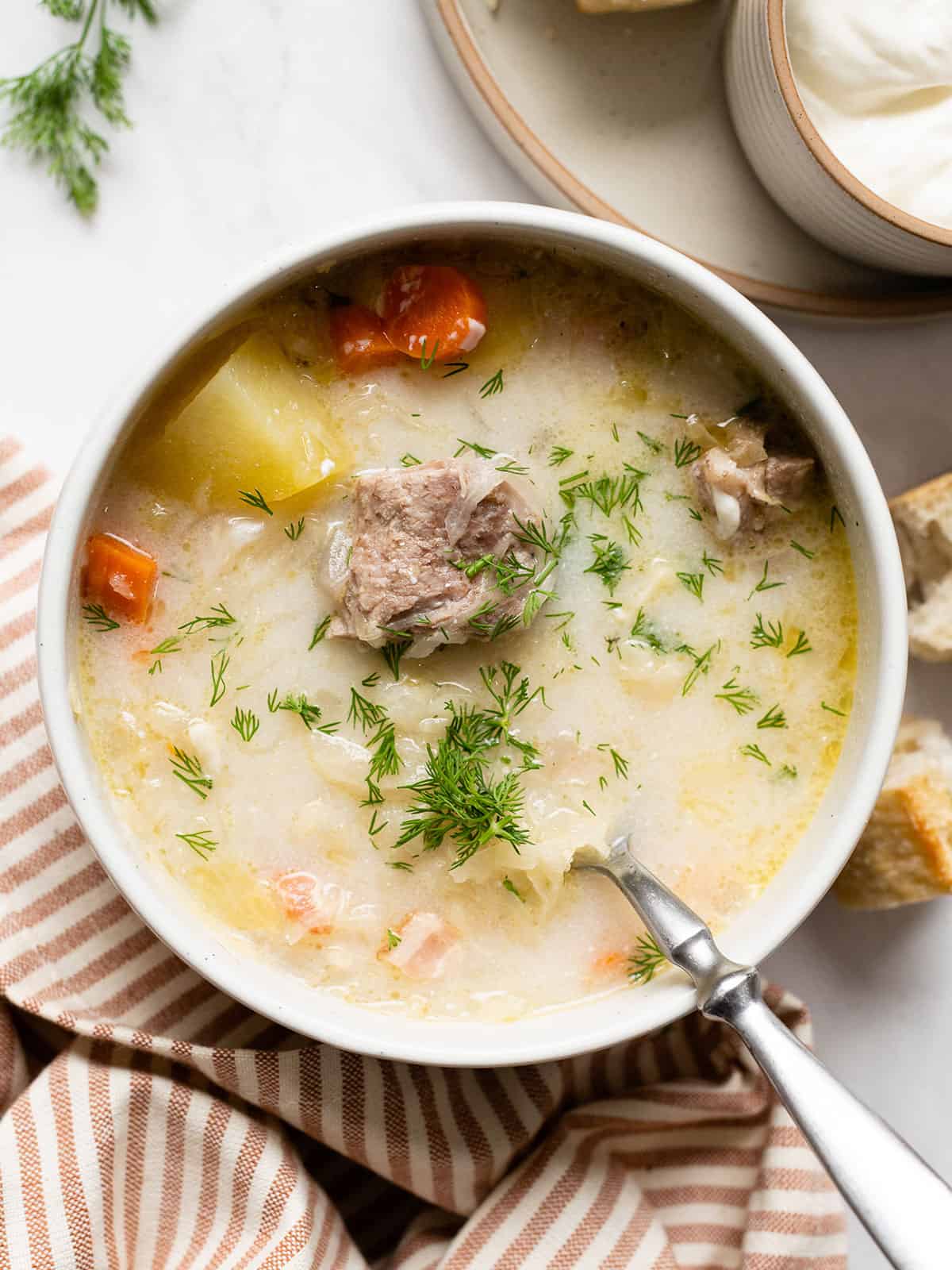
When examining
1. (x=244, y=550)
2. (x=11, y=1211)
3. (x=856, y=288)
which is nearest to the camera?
(x=244, y=550)

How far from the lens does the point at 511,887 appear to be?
202 cm

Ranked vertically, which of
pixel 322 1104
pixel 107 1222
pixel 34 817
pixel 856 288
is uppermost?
pixel 856 288

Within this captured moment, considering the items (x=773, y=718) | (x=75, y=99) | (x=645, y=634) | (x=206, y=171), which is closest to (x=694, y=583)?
(x=645, y=634)

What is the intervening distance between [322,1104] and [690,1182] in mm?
686

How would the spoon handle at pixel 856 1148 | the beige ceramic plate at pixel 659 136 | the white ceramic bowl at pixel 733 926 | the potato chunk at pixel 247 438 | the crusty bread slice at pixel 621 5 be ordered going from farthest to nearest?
1. the beige ceramic plate at pixel 659 136
2. the crusty bread slice at pixel 621 5
3. the potato chunk at pixel 247 438
4. the white ceramic bowl at pixel 733 926
5. the spoon handle at pixel 856 1148

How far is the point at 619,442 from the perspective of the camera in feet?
6.66

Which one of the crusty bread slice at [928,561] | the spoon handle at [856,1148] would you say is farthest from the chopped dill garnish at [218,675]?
the crusty bread slice at [928,561]

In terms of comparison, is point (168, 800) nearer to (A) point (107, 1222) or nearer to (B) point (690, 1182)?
(A) point (107, 1222)

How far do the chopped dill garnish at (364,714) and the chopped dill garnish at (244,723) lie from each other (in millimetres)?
143

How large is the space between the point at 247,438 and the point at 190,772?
513mm

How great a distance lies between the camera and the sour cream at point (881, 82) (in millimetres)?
2127

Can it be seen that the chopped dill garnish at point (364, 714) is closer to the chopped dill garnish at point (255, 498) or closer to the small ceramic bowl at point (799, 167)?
the chopped dill garnish at point (255, 498)

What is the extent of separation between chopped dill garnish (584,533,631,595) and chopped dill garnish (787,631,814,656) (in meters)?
0.30

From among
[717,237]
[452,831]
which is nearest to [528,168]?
[717,237]
